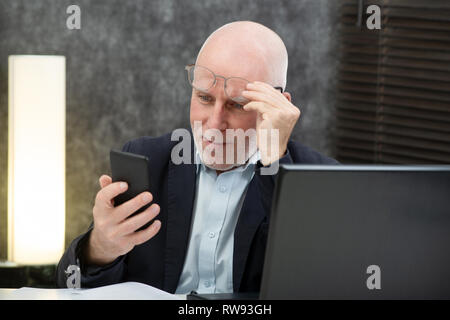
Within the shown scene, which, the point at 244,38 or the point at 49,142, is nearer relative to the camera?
the point at 244,38

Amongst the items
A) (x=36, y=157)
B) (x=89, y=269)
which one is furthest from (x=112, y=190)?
(x=36, y=157)

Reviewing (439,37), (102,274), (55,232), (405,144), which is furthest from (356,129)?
(102,274)

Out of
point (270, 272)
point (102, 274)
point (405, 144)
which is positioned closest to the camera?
point (270, 272)

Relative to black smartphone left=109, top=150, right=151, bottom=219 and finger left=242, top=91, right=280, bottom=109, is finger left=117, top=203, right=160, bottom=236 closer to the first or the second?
black smartphone left=109, top=150, right=151, bottom=219

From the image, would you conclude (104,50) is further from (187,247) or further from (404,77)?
(187,247)

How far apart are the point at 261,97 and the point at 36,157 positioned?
1911 mm

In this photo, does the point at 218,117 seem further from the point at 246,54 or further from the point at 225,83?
the point at 246,54

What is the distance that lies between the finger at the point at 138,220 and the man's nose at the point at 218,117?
17.7 inches

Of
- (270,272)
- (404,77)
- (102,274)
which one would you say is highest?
(404,77)

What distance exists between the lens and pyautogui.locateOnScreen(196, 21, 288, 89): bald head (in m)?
1.82

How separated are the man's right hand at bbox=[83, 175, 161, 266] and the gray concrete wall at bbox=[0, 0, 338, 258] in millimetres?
2184

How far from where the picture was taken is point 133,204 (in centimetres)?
131
